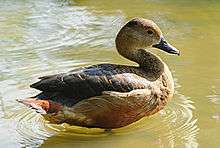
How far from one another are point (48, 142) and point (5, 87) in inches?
48.4

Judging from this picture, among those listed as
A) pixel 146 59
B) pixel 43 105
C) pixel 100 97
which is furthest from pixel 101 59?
pixel 43 105

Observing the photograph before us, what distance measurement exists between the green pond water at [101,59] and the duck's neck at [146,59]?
0.45 metres

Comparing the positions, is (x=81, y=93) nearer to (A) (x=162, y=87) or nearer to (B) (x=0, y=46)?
(A) (x=162, y=87)

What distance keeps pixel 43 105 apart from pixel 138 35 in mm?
1073

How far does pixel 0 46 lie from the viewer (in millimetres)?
7438

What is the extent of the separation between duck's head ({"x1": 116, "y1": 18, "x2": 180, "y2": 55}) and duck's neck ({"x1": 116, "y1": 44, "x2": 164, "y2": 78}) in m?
0.03

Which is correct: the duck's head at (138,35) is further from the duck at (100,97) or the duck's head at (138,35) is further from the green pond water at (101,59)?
the green pond water at (101,59)

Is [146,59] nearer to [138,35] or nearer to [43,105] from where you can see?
[138,35]

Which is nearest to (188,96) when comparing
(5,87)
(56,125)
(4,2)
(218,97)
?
(218,97)

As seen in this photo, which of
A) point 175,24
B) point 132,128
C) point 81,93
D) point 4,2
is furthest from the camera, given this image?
point 4,2

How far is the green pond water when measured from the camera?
16.2ft

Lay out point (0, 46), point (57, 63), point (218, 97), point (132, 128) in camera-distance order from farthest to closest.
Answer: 1. point (0, 46)
2. point (57, 63)
3. point (218, 97)
4. point (132, 128)

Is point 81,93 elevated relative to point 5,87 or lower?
elevated

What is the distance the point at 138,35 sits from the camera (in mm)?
5133
